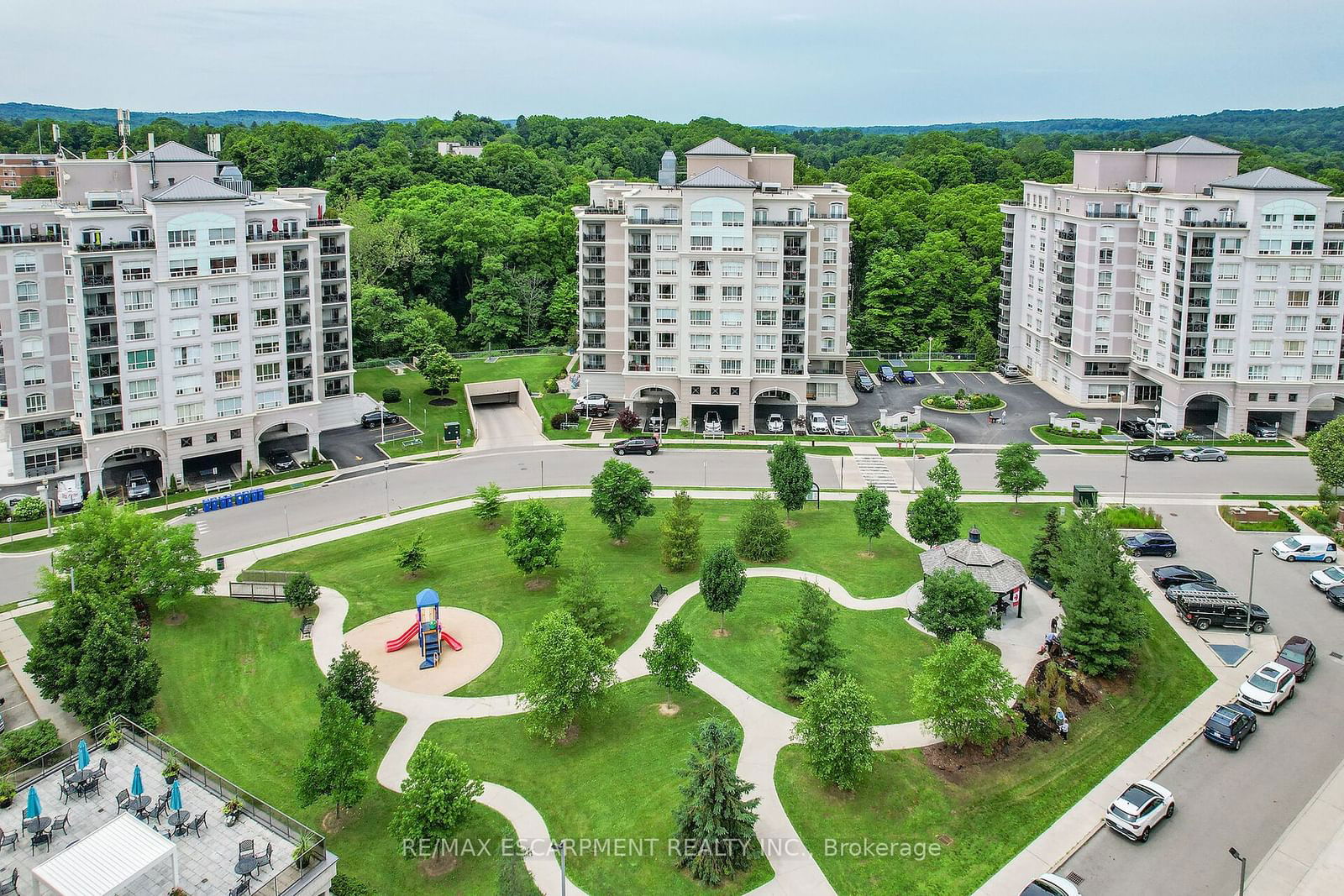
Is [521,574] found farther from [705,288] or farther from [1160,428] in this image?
[1160,428]

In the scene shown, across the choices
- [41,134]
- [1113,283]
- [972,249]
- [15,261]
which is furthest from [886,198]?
[41,134]

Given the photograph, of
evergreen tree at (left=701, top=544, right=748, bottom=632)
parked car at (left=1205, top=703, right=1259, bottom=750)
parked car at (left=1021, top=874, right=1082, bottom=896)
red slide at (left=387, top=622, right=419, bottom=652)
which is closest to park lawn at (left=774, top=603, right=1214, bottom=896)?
parked car at (left=1021, top=874, right=1082, bottom=896)

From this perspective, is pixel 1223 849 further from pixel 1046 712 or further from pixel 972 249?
pixel 972 249

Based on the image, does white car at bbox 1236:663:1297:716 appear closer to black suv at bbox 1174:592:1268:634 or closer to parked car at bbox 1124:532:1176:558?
black suv at bbox 1174:592:1268:634

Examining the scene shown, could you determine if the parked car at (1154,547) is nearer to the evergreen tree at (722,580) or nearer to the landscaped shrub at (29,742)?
the evergreen tree at (722,580)

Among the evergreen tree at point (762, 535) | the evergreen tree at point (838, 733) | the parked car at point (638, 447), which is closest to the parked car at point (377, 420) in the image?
the parked car at point (638, 447)
